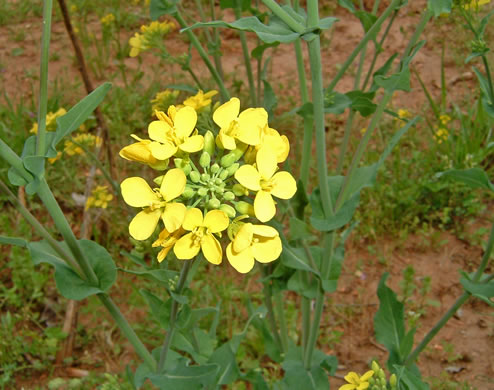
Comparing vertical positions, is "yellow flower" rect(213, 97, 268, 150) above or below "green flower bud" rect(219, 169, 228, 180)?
above

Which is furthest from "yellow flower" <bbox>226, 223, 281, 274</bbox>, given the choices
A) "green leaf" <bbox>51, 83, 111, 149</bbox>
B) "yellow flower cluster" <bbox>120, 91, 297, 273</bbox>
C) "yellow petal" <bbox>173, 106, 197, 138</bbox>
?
"green leaf" <bbox>51, 83, 111, 149</bbox>

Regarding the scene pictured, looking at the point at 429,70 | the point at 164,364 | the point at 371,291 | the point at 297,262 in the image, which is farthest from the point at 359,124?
the point at 164,364

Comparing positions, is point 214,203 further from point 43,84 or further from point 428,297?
point 428,297

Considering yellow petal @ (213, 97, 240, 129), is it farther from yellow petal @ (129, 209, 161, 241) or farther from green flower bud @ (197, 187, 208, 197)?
yellow petal @ (129, 209, 161, 241)

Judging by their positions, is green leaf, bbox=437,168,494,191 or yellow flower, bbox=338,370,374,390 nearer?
green leaf, bbox=437,168,494,191

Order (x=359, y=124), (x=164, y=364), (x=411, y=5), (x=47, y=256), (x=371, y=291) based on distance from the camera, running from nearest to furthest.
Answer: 1. (x=47, y=256)
2. (x=164, y=364)
3. (x=371, y=291)
4. (x=359, y=124)
5. (x=411, y=5)

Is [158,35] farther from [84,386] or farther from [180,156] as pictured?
[84,386]

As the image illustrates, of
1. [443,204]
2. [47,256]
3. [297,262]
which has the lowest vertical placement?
[443,204]
